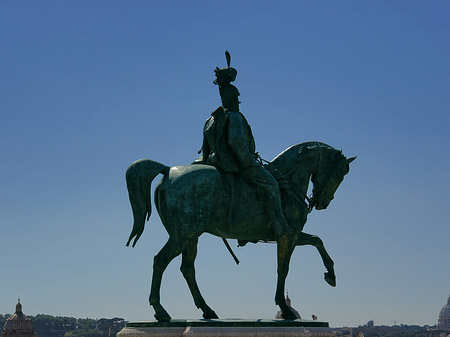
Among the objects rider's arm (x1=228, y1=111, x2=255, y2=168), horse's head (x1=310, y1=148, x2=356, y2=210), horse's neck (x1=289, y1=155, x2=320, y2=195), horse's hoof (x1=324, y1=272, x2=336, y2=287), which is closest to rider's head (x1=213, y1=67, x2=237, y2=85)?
rider's arm (x1=228, y1=111, x2=255, y2=168)

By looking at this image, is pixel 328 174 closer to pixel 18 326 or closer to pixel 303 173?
pixel 303 173

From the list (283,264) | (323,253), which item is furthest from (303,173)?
(283,264)

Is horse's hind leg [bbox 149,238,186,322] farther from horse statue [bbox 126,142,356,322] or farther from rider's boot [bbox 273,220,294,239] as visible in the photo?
rider's boot [bbox 273,220,294,239]

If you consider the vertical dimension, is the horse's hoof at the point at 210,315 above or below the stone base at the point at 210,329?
above

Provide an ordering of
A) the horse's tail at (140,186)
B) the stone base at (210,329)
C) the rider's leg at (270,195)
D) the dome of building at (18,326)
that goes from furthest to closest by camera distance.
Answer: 1. the dome of building at (18,326)
2. the rider's leg at (270,195)
3. the horse's tail at (140,186)
4. the stone base at (210,329)

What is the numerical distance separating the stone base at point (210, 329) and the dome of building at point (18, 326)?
135 metres

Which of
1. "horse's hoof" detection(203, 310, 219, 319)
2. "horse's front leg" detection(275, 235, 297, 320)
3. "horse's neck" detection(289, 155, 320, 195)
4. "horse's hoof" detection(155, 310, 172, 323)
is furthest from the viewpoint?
"horse's neck" detection(289, 155, 320, 195)

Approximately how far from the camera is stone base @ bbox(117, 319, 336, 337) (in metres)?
16.1

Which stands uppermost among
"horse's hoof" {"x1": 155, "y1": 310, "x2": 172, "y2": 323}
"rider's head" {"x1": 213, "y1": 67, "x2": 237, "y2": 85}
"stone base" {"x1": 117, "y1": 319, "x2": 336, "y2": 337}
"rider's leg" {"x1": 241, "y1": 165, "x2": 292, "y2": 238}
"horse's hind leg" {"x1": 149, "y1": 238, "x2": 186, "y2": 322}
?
"rider's head" {"x1": 213, "y1": 67, "x2": 237, "y2": 85}

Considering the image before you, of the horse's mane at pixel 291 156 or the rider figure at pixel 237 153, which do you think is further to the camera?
the horse's mane at pixel 291 156

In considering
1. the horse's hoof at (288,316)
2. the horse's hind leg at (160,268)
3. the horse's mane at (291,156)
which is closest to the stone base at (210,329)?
the horse's hind leg at (160,268)

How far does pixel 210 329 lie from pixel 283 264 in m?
2.51

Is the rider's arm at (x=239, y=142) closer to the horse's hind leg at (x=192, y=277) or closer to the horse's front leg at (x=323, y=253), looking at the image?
the horse's hind leg at (x=192, y=277)

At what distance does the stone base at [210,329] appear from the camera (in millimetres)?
16125
